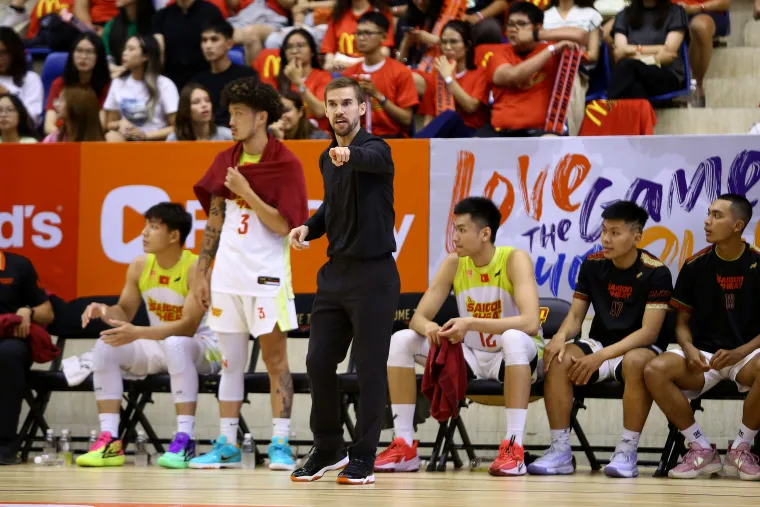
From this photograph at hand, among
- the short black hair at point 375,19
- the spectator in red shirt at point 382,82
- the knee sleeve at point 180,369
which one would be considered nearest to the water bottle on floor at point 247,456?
the knee sleeve at point 180,369

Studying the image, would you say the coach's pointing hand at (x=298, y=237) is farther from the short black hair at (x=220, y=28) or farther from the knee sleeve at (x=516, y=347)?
the short black hair at (x=220, y=28)

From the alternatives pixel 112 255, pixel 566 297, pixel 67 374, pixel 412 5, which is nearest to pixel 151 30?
pixel 412 5

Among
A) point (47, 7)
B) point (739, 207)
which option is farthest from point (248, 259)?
point (47, 7)

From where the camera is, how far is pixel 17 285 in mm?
7461

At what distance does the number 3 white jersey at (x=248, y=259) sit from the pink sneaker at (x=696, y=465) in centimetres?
243

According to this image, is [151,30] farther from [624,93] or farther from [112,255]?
[624,93]

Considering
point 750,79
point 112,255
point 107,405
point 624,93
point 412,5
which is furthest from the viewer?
point 412,5

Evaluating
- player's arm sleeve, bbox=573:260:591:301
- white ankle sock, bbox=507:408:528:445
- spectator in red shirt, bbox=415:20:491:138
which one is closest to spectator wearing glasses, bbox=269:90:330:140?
spectator in red shirt, bbox=415:20:491:138

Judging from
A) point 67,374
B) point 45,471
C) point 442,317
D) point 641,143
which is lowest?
point 45,471

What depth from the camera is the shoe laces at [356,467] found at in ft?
17.1

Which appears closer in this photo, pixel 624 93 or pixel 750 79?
pixel 624 93

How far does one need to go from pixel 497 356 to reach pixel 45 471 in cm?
273

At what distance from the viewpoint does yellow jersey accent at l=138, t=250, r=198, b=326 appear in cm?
730

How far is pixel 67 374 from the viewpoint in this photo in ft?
23.5
